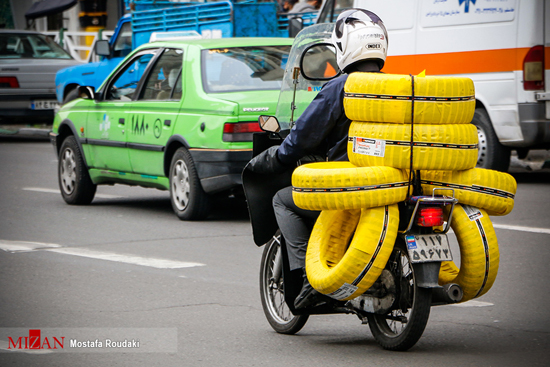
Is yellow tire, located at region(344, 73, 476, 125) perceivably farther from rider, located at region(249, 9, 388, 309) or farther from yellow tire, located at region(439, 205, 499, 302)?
yellow tire, located at region(439, 205, 499, 302)

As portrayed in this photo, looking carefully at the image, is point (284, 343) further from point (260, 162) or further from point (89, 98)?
point (89, 98)

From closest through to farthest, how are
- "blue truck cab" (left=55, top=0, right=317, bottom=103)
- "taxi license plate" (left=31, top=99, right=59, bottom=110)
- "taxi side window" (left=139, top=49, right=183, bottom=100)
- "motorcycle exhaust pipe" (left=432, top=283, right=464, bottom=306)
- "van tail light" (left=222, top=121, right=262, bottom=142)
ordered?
"motorcycle exhaust pipe" (left=432, top=283, right=464, bottom=306) < "van tail light" (left=222, top=121, right=262, bottom=142) < "taxi side window" (left=139, top=49, right=183, bottom=100) < "blue truck cab" (left=55, top=0, right=317, bottom=103) < "taxi license plate" (left=31, top=99, right=59, bottom=110)

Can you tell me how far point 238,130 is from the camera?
8.48 m

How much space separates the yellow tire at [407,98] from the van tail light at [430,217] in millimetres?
416

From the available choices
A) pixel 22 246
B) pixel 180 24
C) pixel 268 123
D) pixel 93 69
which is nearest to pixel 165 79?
pixel 22 246

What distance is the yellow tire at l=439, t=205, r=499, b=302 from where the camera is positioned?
426cm

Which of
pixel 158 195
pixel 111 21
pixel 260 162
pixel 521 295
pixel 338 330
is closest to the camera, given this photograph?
pixel 260 162

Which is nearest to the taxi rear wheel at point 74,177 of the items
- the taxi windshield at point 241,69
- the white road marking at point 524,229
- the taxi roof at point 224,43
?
the taxi roof at point 224,43

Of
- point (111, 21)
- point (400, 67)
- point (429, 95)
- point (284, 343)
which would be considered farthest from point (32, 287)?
point (111, 21)

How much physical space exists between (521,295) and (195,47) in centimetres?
462

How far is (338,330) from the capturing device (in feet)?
16.6

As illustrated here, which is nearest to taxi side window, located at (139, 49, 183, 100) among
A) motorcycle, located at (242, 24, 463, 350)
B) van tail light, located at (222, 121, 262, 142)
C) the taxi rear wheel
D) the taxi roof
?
the taxi roof

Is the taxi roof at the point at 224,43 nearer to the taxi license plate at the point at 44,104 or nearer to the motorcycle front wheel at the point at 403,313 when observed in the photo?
the motorcycle front wheel at the point at 403,313

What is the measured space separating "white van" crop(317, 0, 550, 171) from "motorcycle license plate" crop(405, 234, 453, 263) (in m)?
6.52
